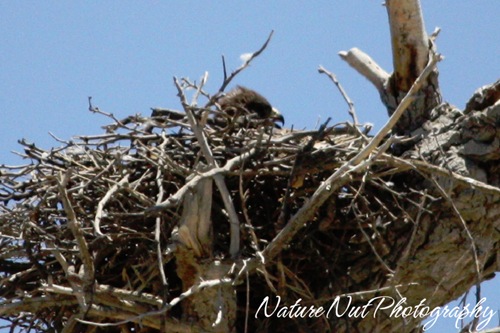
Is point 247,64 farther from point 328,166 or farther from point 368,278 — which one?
point 368,278

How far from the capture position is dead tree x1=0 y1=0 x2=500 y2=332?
15.4 ft

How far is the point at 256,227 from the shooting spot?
492 cm

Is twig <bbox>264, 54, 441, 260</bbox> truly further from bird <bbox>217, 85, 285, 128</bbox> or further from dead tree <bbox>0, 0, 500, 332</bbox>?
bird <bbox>217, 85, 285, 128</bbox>

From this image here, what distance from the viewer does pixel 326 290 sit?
5016 millimetres

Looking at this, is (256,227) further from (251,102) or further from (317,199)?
(251,102)

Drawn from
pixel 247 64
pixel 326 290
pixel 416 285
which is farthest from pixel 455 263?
pixel 247 64

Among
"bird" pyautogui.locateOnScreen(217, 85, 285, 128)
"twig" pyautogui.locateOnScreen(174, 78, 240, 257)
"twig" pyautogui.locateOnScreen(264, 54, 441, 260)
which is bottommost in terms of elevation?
"twig" pyautogui.locateOnScreen(264, 54, 441, 260)

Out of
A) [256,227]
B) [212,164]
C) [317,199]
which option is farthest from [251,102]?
[317,199]

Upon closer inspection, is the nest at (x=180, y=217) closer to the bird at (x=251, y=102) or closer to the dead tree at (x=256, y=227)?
the dead tree at (x=256, y=227)

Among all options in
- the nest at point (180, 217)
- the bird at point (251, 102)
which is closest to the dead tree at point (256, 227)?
the nest at point (180, 217)

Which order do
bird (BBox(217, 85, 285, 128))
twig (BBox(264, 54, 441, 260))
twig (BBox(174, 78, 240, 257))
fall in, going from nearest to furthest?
twig (BBox(264, 54, 441, 260))
twig (BBox(174, 78, 240, 257))
bird (BBox(217, 85, 285, 128))

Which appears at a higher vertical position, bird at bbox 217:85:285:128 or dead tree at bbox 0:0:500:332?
bird at bbox 217:85:285:128

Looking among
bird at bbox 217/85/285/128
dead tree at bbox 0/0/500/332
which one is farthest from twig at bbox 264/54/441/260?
bird at bbox 217/85/285/128

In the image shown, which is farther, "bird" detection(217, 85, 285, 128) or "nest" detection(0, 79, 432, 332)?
"bird" detection(217, 85, 285, 128)
